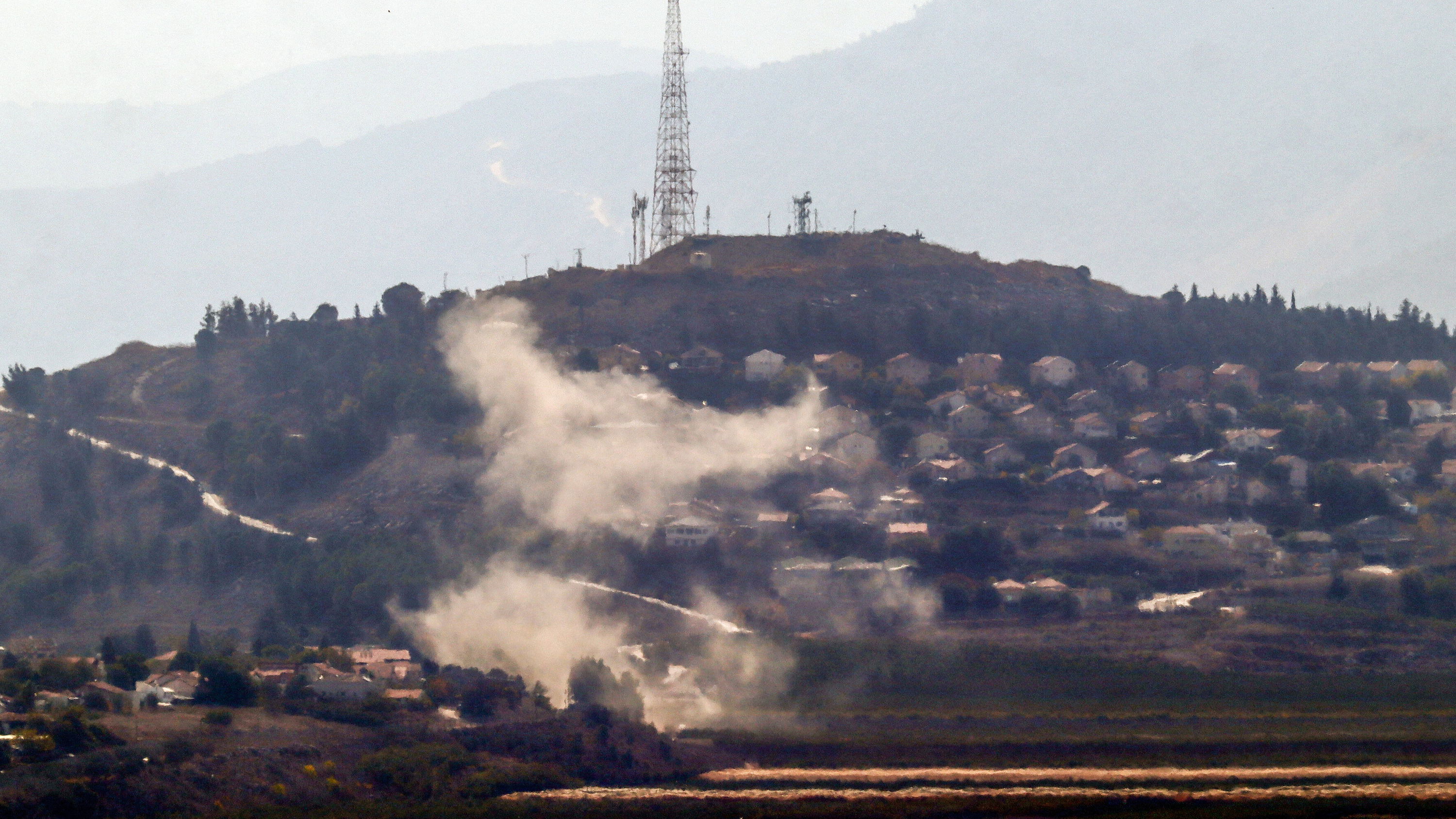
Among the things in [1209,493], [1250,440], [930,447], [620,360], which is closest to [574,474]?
[620,360]

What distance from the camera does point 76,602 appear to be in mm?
82562

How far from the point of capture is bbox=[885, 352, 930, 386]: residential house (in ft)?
330

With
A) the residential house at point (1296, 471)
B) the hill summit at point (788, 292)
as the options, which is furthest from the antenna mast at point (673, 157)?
the residential house at point (1296, 471)

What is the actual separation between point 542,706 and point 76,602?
3268 cm

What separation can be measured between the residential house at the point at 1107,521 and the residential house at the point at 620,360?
29211mm

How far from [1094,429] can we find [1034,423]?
3.24 metres

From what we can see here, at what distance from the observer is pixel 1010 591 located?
73.2 metres

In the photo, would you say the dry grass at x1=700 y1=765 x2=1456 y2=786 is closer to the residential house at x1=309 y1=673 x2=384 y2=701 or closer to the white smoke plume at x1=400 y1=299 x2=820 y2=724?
the white smoke plume at x1=400 y1=299 x2=820 y2=724

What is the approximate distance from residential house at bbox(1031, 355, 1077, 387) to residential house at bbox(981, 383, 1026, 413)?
2.29 meters

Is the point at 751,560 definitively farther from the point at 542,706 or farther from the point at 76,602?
the point at 76,602

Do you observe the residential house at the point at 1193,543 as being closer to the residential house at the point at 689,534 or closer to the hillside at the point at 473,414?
the hillside at the point at 473,414

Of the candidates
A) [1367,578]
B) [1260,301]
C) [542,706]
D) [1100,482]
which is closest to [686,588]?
[542,706]

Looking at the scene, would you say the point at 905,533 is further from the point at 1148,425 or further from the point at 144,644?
the point at 144,644

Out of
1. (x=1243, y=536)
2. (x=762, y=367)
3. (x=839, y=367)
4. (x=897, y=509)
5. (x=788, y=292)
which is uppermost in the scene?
(x=788, y=292)
